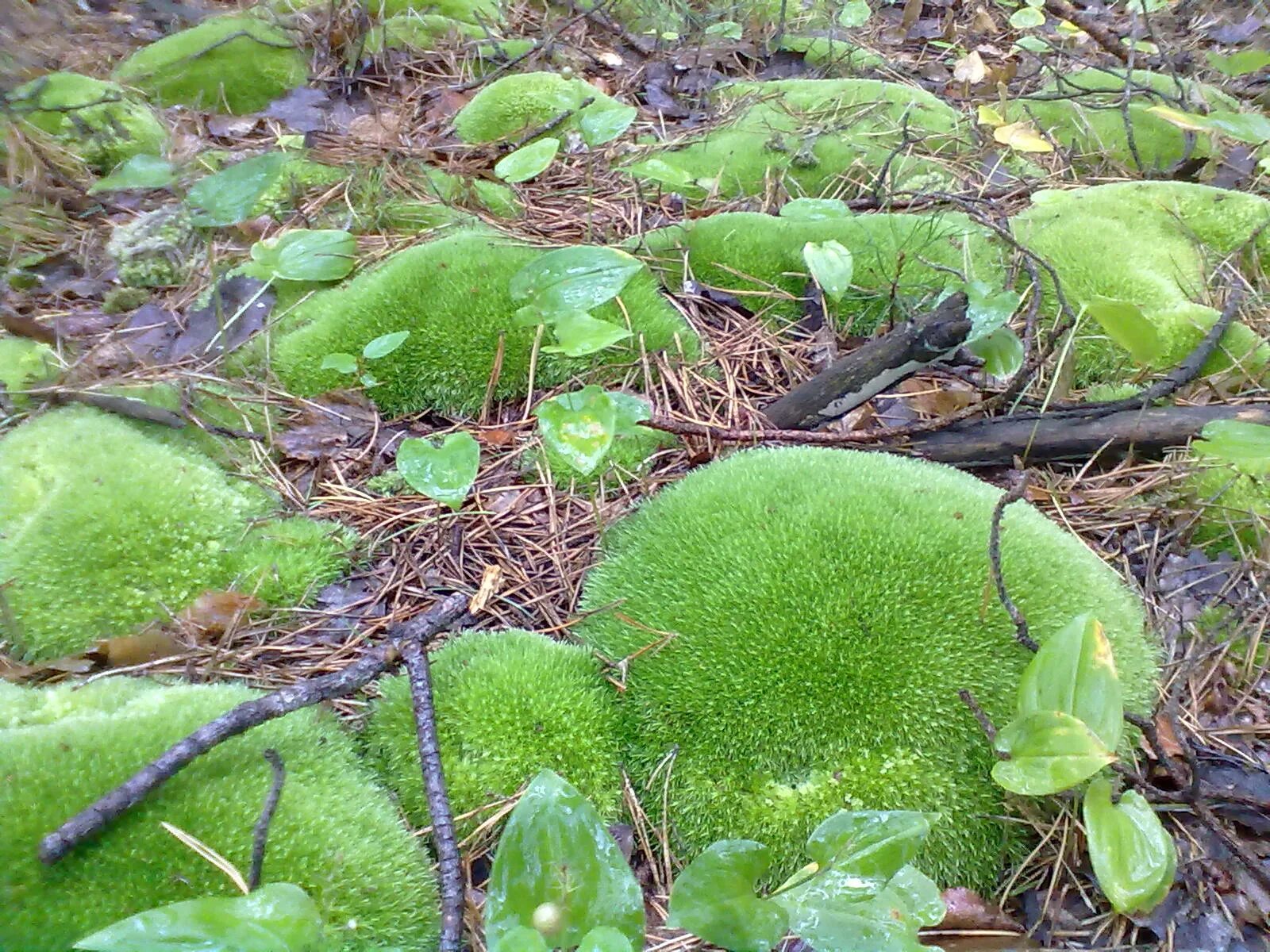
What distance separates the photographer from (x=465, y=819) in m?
1.33

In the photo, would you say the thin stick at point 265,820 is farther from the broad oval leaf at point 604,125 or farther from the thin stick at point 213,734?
the broad oval leaf at point 604,125

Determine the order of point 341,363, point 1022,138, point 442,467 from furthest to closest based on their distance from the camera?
1. point 1022,138
2. point 341,363
3. point 442,467

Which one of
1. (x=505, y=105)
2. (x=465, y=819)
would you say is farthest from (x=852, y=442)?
(x=505, y=105)

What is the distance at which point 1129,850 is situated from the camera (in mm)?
1140

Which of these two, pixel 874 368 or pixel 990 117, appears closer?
pixel 874 368

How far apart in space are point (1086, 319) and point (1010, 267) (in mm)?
304

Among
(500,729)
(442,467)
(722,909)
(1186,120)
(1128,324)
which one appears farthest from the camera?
(1186,120)

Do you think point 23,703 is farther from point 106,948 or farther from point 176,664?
point 106,948

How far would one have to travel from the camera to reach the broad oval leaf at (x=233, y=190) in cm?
197

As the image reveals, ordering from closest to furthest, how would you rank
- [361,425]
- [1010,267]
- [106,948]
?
[106,948] < [361,425] < [1010,267]

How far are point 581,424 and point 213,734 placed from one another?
2.88 feet

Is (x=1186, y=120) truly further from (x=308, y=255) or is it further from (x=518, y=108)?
(x=308, y=255)

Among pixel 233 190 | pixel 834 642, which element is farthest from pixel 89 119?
pixel 834 642

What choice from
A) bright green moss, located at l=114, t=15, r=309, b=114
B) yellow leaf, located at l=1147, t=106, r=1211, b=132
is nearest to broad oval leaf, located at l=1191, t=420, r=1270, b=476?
yellow leaf, located at l=1147, t=106, r=1211, b=132
